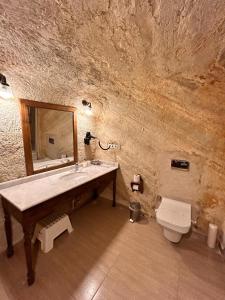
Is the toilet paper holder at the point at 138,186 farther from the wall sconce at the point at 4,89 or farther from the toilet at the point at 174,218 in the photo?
the wall sconce at the point at 4,89

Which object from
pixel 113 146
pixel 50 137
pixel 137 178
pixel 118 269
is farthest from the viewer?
pixel 113 146

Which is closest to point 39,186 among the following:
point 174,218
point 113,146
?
point 113,146

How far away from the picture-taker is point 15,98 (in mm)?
1464

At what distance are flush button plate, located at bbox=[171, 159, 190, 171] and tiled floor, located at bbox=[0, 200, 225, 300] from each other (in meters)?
0.94

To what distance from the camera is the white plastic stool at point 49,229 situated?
5.08 feet

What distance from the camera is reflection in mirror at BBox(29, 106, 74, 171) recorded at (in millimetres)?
1688

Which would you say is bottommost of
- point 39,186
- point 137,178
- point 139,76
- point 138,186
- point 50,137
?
point 138,186

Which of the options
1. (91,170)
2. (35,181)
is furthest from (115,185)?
(35,181)

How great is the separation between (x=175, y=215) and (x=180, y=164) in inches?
25.3

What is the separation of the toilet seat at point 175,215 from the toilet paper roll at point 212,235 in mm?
323

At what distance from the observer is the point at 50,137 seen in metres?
1.90

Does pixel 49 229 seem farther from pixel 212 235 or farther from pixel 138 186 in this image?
pixel 212 235

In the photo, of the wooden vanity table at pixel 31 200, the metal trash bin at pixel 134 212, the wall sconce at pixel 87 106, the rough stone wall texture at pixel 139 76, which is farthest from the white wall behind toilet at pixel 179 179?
the wall sconce at pixel 87 106

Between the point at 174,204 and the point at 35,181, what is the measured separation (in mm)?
1796
